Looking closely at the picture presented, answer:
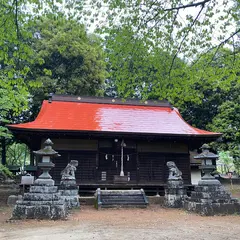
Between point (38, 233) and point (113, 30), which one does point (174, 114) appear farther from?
point (38, 233)

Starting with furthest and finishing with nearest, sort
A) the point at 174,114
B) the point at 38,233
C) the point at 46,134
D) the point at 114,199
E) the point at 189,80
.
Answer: the point at 174,114 → the point at 46,134 → the point at 114,199 → the point at 189,80 → the point at 38,233

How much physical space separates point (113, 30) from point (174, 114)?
1041 centimetres

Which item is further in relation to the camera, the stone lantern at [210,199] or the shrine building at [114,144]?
the shrine building at [114,144]

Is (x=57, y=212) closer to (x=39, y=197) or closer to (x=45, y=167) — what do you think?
(x=39, y=197)

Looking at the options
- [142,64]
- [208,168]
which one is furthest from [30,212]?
[208,168]

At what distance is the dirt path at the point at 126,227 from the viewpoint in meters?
5.79

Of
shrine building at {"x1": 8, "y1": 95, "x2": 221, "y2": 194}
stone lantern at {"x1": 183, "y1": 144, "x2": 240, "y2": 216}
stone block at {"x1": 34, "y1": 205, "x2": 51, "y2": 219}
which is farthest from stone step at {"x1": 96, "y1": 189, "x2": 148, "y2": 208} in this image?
stone block at {"x1": 34, "y1": 205, "x2": 51, "y2": 219}

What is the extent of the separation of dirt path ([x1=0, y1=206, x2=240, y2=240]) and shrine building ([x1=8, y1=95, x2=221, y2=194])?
3.64 m

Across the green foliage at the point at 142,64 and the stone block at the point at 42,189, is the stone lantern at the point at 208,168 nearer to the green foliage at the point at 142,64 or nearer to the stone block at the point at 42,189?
the green foliage at the point at 142,64

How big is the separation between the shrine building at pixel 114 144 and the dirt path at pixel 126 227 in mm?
3642

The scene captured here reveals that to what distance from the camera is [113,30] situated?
6.92 metres

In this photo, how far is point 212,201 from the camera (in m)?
9.28

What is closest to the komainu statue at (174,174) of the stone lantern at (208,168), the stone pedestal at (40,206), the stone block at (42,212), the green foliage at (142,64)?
the stone lantern at (208,168)

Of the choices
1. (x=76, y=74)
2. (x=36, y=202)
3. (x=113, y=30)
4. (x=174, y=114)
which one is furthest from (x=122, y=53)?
(x=76, y=74)
